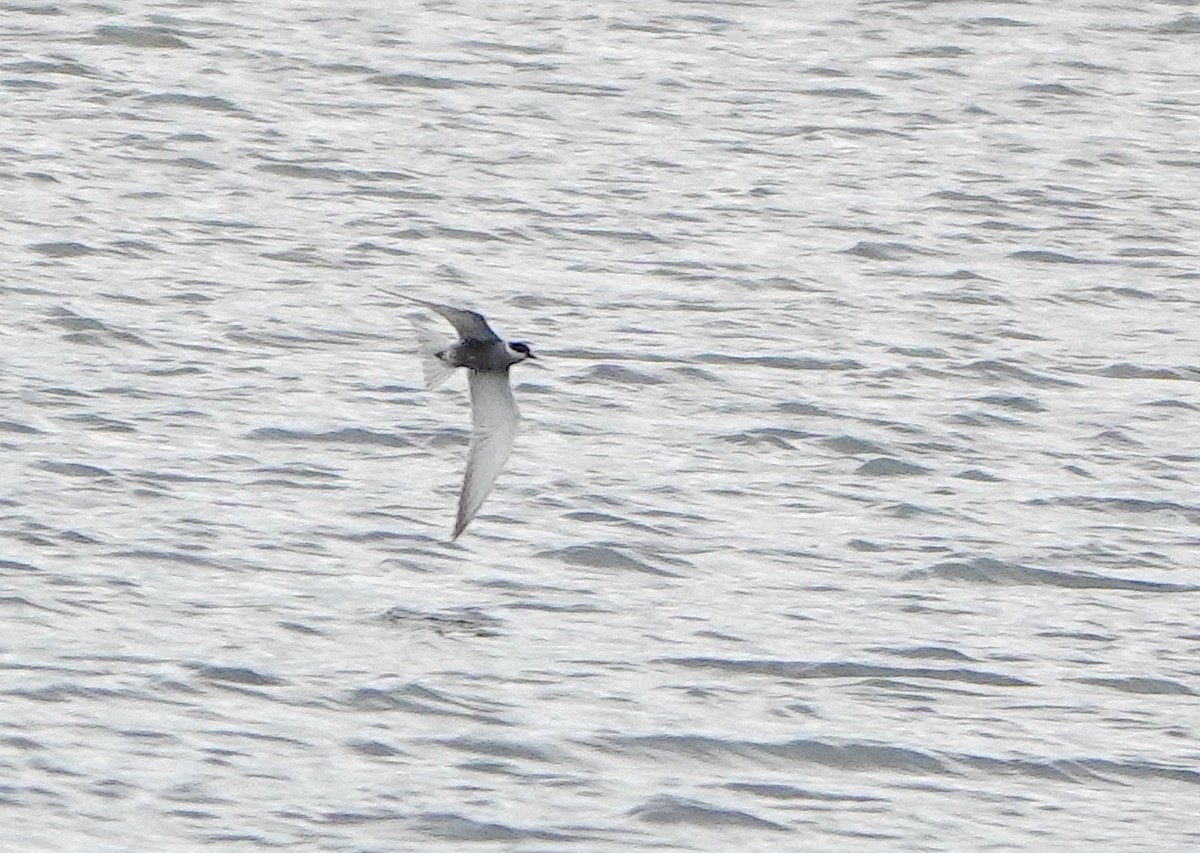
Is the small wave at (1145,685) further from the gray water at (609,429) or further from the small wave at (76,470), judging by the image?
the small wave at (76,470)

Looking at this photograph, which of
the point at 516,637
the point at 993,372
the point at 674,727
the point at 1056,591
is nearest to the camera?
the point at 674,727

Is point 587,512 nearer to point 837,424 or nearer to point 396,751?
point 837,424

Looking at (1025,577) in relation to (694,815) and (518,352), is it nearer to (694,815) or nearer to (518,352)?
(518,352)

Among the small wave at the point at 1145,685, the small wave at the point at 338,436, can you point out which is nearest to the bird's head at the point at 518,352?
the small wave at the point at 338,436

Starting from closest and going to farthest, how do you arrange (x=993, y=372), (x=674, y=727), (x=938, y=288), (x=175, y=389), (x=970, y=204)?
(x=674, y=727)
(x=175, y=389)
(x=993, y=372)
(x=938, y=288)
(x=970, y=204)

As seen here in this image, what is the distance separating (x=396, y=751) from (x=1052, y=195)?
7.63 m

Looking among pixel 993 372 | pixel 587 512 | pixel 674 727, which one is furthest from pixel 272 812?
pixel 993 372

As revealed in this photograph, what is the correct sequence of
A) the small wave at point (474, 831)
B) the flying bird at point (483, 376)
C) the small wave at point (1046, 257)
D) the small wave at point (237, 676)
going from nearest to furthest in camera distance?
the small wave at point (474, 831) → the small wave at point (237, 676) → the flying bird at point (483, 376) → the small wave at point (1046, 257)

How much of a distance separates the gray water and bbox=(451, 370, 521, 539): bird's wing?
30 centimetres

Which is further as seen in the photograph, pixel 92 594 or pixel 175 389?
pixel 175 389

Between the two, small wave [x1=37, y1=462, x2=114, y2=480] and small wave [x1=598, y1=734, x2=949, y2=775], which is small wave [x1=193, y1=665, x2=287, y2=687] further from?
small wave [x1=37, y1=462, x2=114, y2=480]

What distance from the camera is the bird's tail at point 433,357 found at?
9633 millimetres

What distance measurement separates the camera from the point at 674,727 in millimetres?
8219

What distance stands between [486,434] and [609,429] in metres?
1.59
